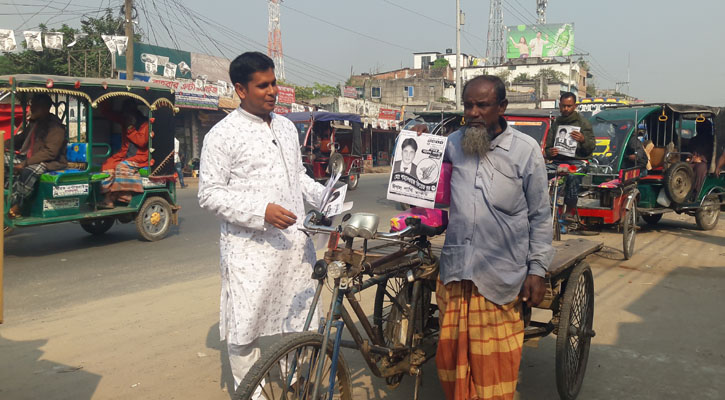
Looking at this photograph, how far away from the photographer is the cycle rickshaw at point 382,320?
7.76ft

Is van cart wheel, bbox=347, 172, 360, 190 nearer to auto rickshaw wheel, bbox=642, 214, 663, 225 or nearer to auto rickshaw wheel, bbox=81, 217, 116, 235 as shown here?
auto rickshaw wheel, bbox=642, 214, 663, 225

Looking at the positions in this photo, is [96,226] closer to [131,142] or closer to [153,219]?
[153,219]

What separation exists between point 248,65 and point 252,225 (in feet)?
2.53

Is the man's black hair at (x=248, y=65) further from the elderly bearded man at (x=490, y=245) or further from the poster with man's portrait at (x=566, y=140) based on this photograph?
the poster with man's portrait at (x=566, y=140)

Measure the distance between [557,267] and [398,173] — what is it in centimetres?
106

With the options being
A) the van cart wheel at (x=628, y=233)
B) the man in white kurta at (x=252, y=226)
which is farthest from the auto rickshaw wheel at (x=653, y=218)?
the man in white kurta at (x=252, y=226)

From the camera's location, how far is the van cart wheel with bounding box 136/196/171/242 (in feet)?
28.2

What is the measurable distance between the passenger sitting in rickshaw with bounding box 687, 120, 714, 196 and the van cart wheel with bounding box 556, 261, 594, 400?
7230 mm

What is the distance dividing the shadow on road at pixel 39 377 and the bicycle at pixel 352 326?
178 cm

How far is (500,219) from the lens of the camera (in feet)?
8.64

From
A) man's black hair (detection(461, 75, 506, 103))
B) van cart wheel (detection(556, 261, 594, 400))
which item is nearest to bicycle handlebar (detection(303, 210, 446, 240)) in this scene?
man's black hair (detection(461, 75, 506, 103))

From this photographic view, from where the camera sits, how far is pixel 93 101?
26.6 feet

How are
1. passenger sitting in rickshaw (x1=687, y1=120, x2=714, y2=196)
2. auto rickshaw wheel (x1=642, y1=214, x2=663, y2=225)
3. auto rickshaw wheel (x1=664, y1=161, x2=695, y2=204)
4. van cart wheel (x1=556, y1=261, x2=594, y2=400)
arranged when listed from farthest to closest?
auto rickshaw wheel (x1=642, y1=214, x2=663, y2=225)
passenger sitting in rickshaw (x1=687, y1=120, x2=714, y2=196)
auto rickshaw wheel (x1=664, y1=161, x2=695, y2=204)
van cart wheel (x1=556, y1=261, x2=594, y2=400)

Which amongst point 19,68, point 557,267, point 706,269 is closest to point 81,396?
point 557,267
